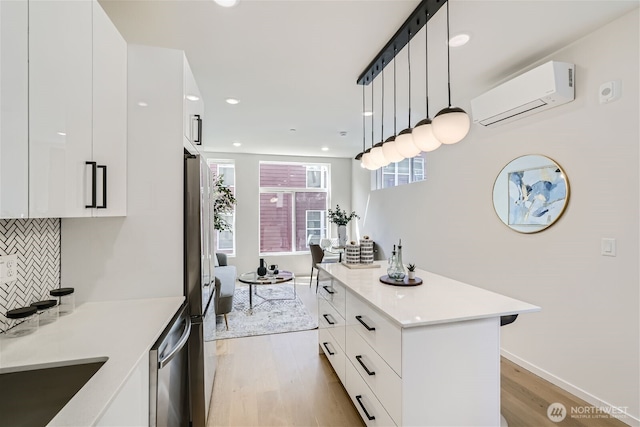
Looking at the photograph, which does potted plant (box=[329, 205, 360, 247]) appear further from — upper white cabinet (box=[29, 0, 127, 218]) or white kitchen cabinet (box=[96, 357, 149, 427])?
white kitchen cabinet (box=[96, 357, 149, 427])

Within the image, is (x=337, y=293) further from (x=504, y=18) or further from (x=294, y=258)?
(x=294, y=258)

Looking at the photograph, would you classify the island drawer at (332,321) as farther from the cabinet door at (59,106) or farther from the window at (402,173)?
the window at (402,173)

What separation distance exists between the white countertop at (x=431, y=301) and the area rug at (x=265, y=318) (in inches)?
67.2

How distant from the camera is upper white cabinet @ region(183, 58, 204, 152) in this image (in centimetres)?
183

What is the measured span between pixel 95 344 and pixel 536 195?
10.1ft

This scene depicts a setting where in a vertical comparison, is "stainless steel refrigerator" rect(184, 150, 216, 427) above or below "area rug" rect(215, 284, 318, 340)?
above

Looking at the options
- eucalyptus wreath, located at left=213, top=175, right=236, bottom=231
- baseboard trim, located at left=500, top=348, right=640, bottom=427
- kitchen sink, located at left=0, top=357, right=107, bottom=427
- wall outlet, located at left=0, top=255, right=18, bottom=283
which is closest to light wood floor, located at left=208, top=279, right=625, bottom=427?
baseboard trim, located at left=500, top=348, right=640, bottom=427

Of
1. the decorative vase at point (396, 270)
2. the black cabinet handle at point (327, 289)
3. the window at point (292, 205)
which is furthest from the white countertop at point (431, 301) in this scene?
the window at point (292, 205)

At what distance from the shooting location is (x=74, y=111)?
1191 mm

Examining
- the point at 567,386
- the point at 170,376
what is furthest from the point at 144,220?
the point at 567,386

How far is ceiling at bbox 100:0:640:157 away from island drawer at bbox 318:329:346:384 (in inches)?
91.3

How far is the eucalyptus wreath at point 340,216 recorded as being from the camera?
6.41 metres

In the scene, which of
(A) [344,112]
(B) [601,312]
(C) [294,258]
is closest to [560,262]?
(B) [601,312]

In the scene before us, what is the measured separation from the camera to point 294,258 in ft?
21.6
